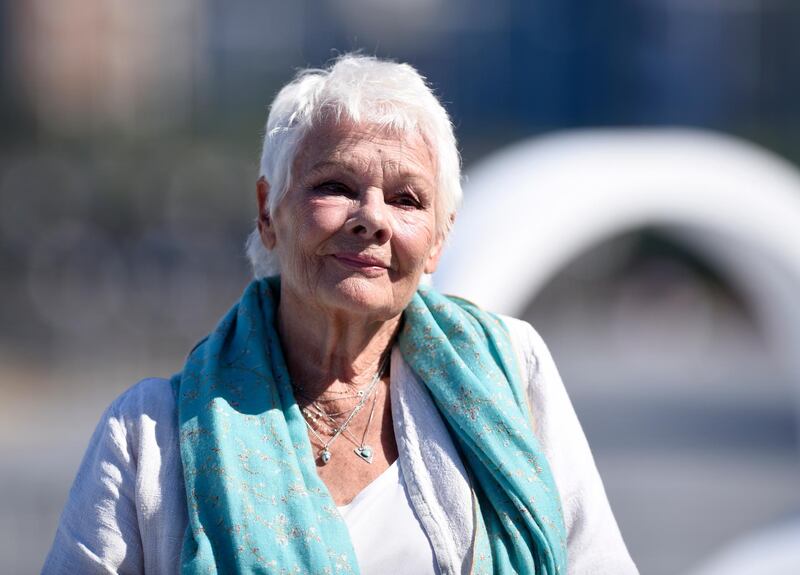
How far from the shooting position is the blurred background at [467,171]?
38.4ft

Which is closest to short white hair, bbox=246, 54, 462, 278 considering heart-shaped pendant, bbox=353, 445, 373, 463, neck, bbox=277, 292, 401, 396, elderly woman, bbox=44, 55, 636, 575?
elderly woman, bbox=44, 55, 636, 575

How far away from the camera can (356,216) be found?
2568mm

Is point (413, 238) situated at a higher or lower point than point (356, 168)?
lower

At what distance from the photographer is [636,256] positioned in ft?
98.8

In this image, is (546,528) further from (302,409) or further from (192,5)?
(192,5)

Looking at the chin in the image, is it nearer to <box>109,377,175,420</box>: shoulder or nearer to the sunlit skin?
the sunlit skin

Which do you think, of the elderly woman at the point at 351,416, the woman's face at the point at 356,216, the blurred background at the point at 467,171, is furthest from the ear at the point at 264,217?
the blurred background at the point at 467,171

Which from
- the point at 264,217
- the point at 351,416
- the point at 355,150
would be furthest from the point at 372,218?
the point at 351,416

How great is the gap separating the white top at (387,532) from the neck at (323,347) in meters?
0.29

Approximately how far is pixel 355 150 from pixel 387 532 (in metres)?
0.82

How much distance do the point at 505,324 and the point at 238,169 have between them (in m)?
26.0

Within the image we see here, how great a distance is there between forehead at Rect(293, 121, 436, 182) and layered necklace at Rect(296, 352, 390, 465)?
52 cm

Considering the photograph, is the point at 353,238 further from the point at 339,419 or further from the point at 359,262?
the point at 339,419

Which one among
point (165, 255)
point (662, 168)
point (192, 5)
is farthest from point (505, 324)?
point (192, 5)
